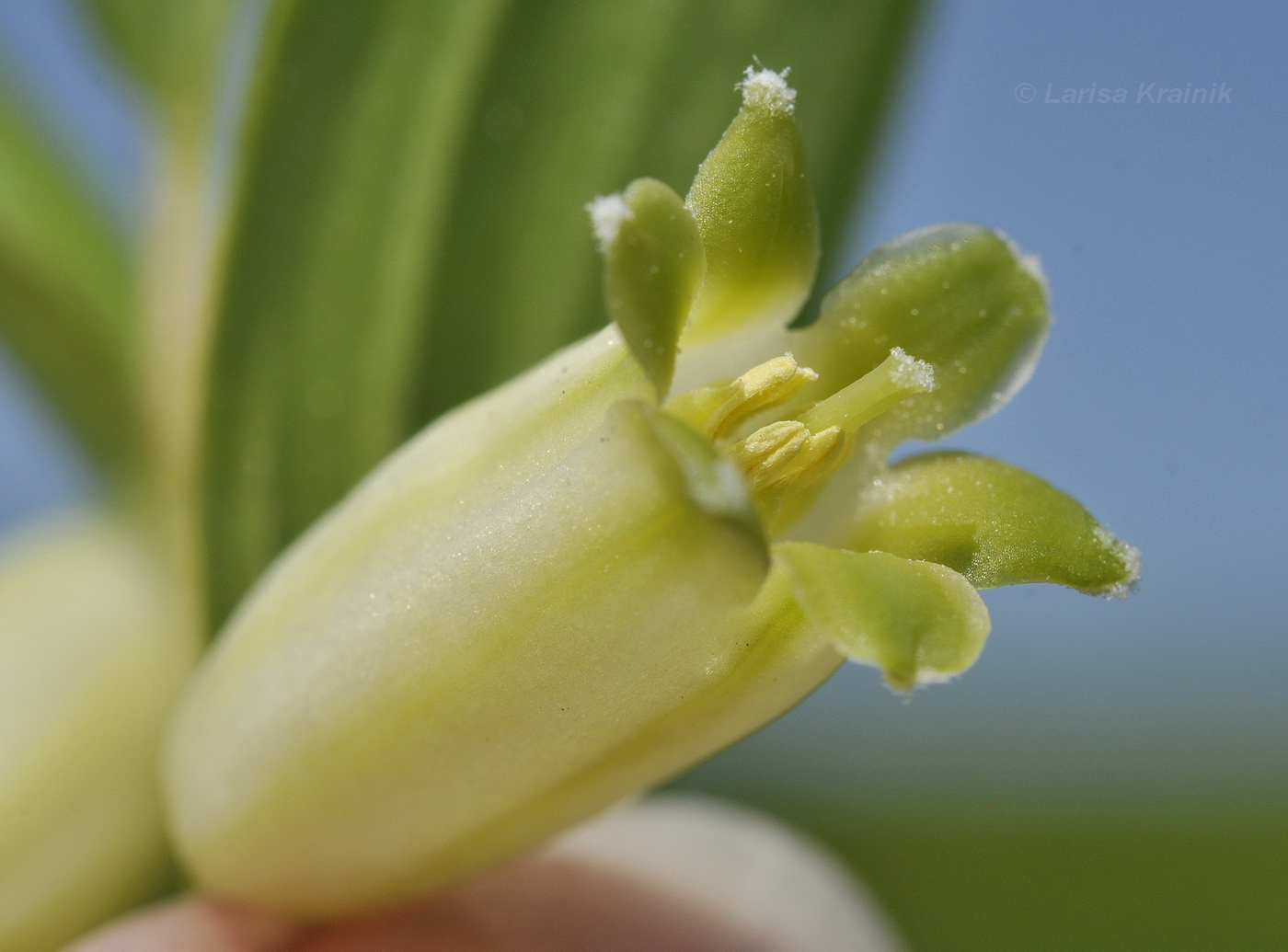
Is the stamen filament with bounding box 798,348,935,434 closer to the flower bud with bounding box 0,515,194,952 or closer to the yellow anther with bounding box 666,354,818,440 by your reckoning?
the yellow anther with bounding box 666,354,818,440

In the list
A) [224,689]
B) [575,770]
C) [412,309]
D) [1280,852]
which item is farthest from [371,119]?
[1280,852]

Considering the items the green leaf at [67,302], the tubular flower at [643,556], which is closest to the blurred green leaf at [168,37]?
the green leaf at [67,302]

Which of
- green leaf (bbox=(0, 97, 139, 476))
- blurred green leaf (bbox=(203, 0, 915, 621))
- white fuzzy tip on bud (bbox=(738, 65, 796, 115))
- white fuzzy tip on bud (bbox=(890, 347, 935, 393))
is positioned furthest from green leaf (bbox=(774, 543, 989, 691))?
green leaf (bbox=(0, 97, 139, 476))

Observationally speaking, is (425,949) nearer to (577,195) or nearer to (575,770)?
(575,770)

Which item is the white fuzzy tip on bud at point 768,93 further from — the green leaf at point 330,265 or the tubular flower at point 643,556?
the green leaf at point 330,265

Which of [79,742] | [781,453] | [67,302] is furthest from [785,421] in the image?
[67,302]

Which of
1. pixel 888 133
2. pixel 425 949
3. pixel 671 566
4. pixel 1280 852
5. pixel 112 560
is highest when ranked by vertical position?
pixel 888 133
